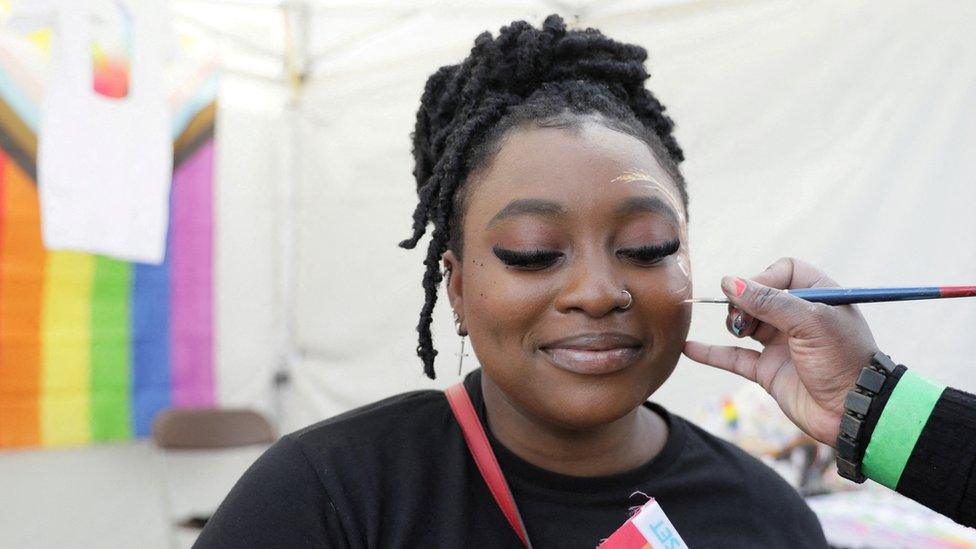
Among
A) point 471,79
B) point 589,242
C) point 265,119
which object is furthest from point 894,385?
point 265,119

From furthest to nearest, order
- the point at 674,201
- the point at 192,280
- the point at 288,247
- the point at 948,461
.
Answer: the point at 288,247 → the point at 192,280 → the point at 674,201 → the point at 948,461

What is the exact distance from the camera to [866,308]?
8.47 ft

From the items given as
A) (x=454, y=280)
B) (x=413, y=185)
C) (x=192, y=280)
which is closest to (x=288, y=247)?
(x=192, y=280)

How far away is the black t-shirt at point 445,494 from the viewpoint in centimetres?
114

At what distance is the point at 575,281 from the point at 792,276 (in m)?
0.39

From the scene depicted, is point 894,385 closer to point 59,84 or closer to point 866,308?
point 866,308

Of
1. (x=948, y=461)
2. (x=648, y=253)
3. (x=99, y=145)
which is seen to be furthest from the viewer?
(x=99, y=145)

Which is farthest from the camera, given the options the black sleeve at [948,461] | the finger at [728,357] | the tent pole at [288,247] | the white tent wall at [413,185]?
the tent pole at [288,247]

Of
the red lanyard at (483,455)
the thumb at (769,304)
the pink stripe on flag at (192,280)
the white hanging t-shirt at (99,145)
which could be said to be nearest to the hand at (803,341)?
the thumb at (769,304)

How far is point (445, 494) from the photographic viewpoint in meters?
1.22

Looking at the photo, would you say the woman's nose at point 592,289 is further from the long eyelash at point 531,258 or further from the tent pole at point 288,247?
the tent pole at point 288,247

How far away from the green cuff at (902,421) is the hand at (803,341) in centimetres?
7

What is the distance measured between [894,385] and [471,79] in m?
0.88

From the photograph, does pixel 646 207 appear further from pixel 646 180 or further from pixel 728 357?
pixel 728 357
